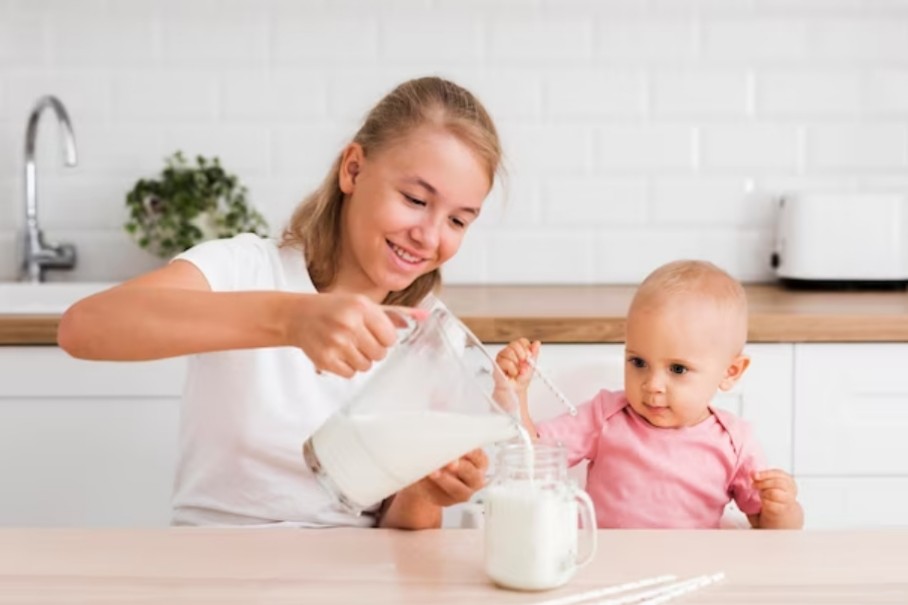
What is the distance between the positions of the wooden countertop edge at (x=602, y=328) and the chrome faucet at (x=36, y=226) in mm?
552

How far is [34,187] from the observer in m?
2.43

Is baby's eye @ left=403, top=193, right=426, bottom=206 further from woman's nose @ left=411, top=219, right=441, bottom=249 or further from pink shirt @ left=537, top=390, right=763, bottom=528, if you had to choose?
pink shirt @ left=537, top=390, right=763, bottom=528

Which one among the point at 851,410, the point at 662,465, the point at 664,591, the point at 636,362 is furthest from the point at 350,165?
the point at 851,410

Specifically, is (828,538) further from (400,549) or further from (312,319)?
(312,319)

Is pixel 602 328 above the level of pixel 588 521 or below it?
above

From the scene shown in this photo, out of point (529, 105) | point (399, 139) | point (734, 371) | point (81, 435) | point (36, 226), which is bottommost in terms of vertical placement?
point (81, 435)

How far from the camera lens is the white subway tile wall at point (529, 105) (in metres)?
2.50

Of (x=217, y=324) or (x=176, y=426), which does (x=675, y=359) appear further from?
(x=176, y=426)

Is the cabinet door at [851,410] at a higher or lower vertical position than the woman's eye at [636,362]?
lower

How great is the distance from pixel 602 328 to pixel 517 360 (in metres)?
0.45

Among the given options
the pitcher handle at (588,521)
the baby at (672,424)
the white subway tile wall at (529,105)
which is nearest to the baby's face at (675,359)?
the baby at (672,424)

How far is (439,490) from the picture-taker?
125cm

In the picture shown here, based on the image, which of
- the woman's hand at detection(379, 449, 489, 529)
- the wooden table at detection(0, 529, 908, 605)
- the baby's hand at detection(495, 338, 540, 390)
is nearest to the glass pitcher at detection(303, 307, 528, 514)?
the wooden table at detection(0, 529, 908, 605)

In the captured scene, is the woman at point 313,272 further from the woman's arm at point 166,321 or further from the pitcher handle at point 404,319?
the pitcher handle at point 404,319
